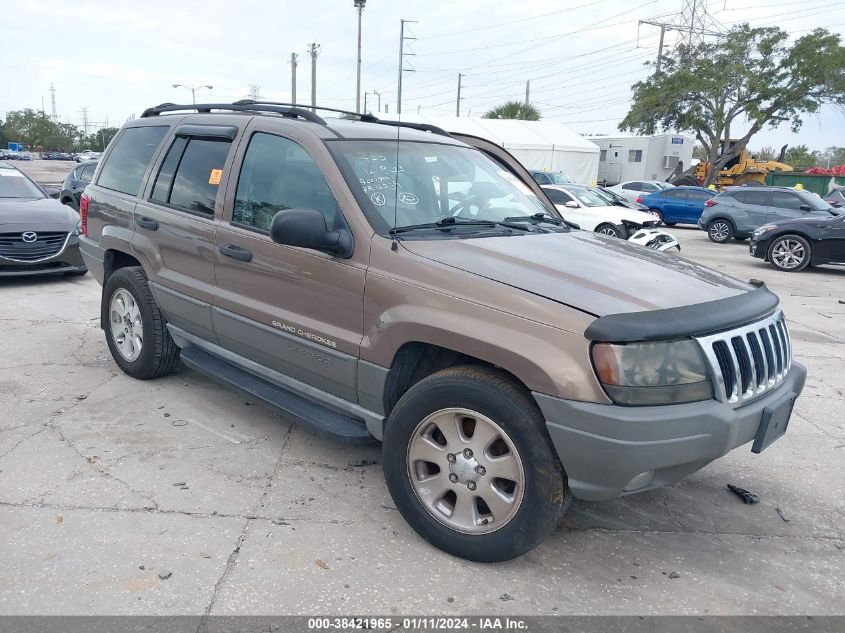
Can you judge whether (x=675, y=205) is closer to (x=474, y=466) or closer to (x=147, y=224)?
(x=147, y=224)

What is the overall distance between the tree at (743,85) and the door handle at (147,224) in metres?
39.3

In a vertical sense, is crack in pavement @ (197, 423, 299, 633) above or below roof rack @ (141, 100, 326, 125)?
below

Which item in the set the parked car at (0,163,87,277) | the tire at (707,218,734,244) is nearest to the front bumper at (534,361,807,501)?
the parked car at (0,163,87,277)

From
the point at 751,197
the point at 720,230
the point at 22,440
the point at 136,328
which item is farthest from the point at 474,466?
the point at 720,230

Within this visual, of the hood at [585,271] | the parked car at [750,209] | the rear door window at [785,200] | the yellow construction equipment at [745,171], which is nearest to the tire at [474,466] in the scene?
the hood at [585,271]

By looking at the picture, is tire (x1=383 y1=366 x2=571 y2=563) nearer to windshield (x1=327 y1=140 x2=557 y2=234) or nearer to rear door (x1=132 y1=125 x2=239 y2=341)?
windshield (x1=327 y1=140 x2=557 y2=234)

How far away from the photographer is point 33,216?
8.38m

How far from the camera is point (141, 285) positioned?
4695 millimetres

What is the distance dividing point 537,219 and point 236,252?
68.9 inches

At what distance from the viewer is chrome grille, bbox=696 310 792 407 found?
8.55 feet

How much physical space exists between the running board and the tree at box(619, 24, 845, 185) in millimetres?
39462

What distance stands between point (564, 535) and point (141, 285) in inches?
130

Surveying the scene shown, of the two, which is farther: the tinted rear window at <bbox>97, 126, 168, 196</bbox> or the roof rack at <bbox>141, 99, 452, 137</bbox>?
the tinted rear window at <bbox>97, 126, 168, 196</bbox>

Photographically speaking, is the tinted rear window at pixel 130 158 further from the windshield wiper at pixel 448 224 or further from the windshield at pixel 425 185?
the windshield wiper at pixel 448 224
